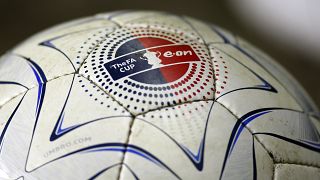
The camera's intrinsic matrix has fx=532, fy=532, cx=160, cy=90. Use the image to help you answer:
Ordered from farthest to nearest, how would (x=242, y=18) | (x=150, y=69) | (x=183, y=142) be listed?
(x=242, y=18) → (x=150, y=69) → (x=183, y=142)

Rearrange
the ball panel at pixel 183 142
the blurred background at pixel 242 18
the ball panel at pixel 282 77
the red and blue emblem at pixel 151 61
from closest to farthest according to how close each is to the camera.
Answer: the ball panel at pixel 183 142, the red and blue emblem at pixel 151 61, the ball panel at pixel 282 77, the blurred background at pixel 242 18

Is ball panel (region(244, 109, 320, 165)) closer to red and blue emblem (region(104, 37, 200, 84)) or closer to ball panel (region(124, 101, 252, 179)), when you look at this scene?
ball panel (region(124, 101, 252, 179))

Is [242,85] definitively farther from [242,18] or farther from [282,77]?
[242,18]

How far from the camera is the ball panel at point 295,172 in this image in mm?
1174

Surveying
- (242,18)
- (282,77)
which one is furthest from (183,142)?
(242,18)

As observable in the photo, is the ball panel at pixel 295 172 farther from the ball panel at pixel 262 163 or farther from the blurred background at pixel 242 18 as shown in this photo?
the blurred background at pixel 242 18

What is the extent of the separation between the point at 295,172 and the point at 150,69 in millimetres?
401

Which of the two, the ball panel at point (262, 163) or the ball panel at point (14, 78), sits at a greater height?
the ball panel at point (14, 78)

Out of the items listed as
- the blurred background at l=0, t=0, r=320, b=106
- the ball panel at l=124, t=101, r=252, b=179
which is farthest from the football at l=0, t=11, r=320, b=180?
the blurred background at l=0, t=0, r=320, b=106

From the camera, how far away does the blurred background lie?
10.3 ft

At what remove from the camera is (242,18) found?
3.37 metres

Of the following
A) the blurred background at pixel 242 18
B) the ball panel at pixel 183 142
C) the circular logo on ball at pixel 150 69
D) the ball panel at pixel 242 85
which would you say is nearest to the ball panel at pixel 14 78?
the circular logo on ball at pixel 150 69

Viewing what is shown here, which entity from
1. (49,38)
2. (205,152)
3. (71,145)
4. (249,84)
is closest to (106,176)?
(71,145)

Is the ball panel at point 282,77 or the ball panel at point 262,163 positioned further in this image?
the ball panel at point 282,77
